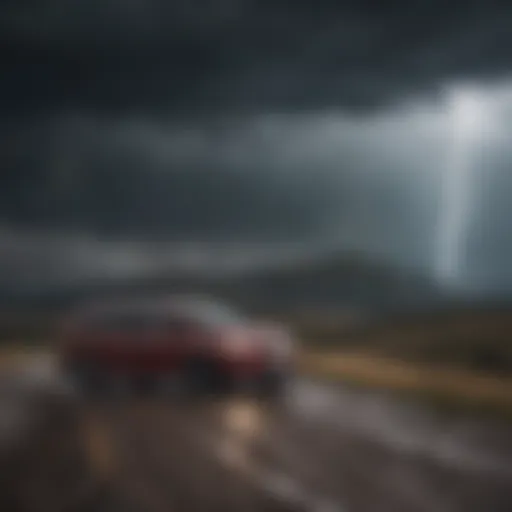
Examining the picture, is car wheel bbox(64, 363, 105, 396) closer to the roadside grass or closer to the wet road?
the wet road

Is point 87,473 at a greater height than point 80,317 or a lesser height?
lesser

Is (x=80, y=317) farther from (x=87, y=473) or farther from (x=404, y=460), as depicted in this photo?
(x=404, y=460)

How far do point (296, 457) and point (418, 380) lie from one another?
0.81 meters

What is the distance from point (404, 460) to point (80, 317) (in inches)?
71.5

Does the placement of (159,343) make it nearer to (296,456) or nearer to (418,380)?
(296,456)

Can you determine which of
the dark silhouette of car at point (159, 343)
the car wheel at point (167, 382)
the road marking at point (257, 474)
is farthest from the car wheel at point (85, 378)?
the road marking at point (257, 474)

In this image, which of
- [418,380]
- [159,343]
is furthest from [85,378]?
[418,380]

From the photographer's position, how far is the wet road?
7152 mm

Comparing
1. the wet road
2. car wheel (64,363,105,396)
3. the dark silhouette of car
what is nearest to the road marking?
the wet road

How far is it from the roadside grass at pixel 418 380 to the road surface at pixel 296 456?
0.14 metres

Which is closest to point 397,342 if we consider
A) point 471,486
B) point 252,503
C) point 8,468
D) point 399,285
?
point 399,285

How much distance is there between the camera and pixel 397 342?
812 cm

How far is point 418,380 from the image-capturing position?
867 cm

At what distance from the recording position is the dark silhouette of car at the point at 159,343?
7898mm
